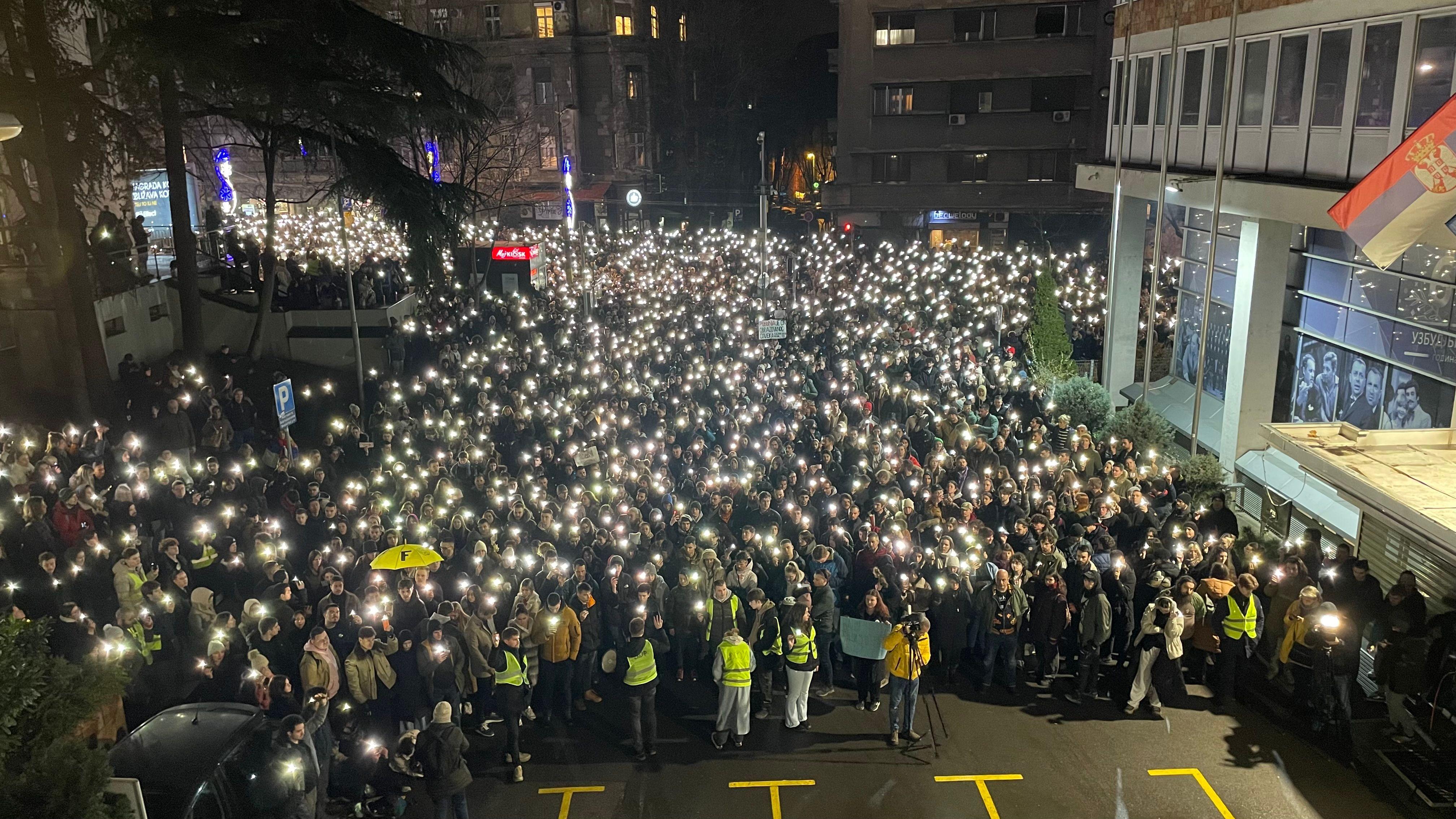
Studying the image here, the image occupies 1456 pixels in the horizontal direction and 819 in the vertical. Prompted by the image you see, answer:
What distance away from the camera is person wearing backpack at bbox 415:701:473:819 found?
8383 mm

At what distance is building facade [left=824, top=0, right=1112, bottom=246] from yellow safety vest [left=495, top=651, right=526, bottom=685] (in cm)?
3837

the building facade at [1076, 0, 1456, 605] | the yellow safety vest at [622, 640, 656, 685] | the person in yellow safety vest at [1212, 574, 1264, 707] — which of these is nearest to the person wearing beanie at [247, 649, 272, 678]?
the yellow safety vest at [622, 640, 656, 685]

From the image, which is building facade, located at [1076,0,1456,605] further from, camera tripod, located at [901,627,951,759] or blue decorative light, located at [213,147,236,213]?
blue decorative light, located at [213,147,236,213]

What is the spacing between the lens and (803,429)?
56.6 feet

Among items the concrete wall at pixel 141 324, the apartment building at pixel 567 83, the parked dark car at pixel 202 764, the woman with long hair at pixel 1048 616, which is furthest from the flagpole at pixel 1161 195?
the apartment building at pixel 567 83

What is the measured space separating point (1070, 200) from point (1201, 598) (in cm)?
3598

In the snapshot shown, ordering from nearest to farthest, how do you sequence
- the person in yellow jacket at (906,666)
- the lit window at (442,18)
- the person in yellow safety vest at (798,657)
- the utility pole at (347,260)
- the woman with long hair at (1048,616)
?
the person in yellow jacket at (906,666) → the person in yellow safety vest at (798,657) → the woman with long hair at (1048,616) → the utility pole at (347,260) → the lit window at (442,18)

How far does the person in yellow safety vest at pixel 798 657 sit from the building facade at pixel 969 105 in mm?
36806

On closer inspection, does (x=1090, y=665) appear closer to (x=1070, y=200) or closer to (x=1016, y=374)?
(x=1016, y=374)

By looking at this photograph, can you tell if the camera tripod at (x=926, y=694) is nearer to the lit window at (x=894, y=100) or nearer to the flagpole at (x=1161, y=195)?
the flagpole at (x=1161, y=195)

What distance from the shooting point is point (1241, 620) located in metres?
10.9

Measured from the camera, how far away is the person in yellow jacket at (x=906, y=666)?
399 inches

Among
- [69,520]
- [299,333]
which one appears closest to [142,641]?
[69,520]

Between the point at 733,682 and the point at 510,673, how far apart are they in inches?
89.1
